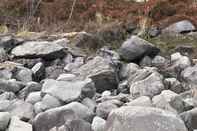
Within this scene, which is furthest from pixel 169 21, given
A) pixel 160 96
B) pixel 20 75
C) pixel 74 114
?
pixel 74 114

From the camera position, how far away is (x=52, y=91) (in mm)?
7047

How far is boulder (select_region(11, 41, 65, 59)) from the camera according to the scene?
29.5 feet

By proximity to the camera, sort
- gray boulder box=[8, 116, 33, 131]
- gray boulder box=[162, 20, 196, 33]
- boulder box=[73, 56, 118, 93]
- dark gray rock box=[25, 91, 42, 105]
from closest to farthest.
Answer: gray boulder box=[8, 116, 33, 131]
dark gray rock box=[25, 91, 42, 105]
boulder box=[73, 56, 118, 93]
gray boulder box=[162, 20, 196, 33]

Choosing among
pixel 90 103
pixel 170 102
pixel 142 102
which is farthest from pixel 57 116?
pixel 170 102

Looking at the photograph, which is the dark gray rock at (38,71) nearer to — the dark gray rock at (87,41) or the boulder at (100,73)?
the boulder at (100,73)

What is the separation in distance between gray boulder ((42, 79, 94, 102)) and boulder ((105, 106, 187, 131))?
1463mm

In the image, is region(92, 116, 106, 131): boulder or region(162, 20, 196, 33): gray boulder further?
region(162, 20, 196, 33): gray boulder

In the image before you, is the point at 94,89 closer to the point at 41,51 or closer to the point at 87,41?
the point at 41,51

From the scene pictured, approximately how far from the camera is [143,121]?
5.36 meters

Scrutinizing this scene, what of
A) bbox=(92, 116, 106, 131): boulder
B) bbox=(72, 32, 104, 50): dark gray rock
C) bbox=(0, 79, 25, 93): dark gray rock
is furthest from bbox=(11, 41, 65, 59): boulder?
bbox=(92, 116, 106, 131): boulder

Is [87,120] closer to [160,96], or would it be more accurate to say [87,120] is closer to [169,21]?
[160,96]

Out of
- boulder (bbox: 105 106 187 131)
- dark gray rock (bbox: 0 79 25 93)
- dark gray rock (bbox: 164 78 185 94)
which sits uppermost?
boulder (bbox: 105 106 187 131)

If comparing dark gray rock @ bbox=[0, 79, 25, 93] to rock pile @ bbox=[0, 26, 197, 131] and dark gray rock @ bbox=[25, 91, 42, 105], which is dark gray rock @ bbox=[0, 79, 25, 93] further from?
dark gray rock @ bbox=[25, 91, 42, 105]

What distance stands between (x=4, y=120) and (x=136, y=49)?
3193mm
